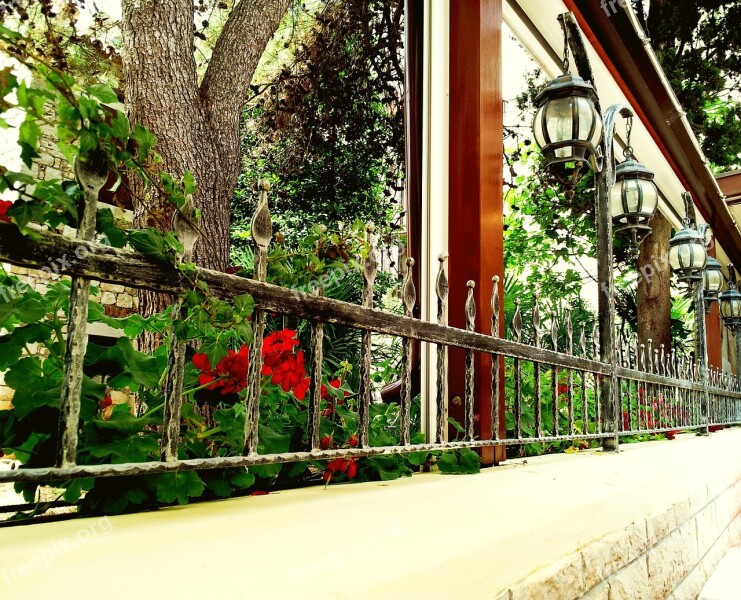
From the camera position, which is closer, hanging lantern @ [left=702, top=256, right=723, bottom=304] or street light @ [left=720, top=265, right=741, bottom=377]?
hanging lantern @ [left=702, top=256, right=723, bottom=304]

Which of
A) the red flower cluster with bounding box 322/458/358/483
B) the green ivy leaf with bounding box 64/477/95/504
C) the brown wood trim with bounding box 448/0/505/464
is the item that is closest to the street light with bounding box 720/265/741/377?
the brown wood trim with bounding box 448/0/505/464

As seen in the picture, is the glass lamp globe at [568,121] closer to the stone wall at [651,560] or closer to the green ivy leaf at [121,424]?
the stone wall at [651,560]

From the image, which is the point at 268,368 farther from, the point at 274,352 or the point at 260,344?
the point at 260,344

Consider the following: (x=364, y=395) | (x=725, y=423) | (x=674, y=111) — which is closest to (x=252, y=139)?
(x=674, y=111)

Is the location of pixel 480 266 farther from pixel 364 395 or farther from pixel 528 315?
pixel 528 315

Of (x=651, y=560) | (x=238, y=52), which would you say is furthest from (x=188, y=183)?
(x=238, y=52)

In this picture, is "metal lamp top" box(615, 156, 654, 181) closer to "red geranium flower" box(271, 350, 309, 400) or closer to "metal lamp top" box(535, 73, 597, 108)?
"metal lamp top" box(535, 73, 597, 108)

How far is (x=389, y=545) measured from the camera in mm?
944

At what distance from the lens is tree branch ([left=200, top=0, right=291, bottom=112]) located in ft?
11.9

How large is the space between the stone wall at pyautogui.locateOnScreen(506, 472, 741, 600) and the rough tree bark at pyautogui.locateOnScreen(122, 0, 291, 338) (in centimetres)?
242

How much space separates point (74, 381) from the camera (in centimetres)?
93

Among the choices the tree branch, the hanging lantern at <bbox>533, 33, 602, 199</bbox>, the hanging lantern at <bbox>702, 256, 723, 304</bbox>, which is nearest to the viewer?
the hanging lantern at <bbox>533, 33, 602, 199</bbox>

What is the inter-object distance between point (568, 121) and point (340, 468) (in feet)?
6.74

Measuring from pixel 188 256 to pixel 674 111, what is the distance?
525cm
